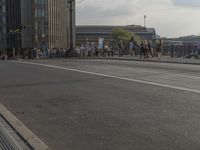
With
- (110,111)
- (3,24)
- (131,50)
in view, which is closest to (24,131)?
(110,111)

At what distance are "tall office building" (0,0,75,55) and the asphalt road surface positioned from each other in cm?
9578

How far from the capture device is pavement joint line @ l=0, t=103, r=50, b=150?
25.9 ft

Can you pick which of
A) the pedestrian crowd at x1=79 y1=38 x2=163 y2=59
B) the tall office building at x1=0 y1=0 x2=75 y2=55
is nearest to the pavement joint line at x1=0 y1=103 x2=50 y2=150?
the pedestrian crowd at x1=79 y1=38 x2=163 y2=59

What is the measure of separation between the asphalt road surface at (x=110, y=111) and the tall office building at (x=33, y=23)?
314 ft

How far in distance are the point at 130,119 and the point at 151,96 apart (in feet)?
11.4

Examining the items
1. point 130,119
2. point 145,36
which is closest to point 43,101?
point 130,119

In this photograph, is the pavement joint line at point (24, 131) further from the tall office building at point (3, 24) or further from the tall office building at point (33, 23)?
the tall office building at point (3, 24)

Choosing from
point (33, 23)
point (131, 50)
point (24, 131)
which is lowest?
point (24, 131)

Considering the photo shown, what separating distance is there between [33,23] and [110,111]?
109 metres

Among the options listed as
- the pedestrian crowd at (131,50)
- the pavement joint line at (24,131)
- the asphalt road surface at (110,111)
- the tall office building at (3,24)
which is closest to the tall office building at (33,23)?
the tall office building at (3,24)

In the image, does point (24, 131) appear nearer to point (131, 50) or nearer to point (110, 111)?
point (110, 111)

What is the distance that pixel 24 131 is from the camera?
9.05 metres

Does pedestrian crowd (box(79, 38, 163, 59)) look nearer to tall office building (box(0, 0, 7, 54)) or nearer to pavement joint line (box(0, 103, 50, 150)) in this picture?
pavement joint line (box(0, 103, 50, 150))

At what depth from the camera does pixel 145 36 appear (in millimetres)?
190125
